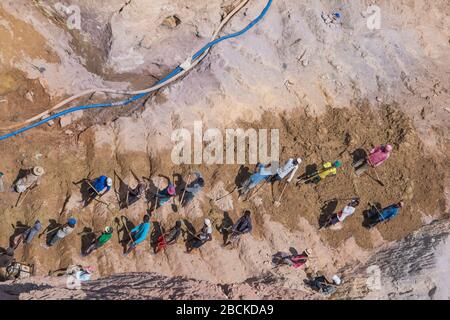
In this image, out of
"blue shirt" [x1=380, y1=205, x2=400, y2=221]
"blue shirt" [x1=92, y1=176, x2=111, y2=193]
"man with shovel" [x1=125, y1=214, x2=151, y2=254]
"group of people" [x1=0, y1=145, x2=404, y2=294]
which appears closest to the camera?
"man with shovel" [x1=125, y1=214, x2=151, y2=254]

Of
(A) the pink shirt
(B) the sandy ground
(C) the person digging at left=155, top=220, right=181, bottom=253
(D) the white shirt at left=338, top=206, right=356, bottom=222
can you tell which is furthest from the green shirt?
(A) the pink shirt

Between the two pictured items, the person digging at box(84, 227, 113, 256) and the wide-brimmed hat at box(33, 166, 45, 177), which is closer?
the person digging at box(84, 227, 113, 256)

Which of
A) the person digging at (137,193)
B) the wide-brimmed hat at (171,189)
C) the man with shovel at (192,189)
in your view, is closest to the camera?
the wide-brimmed hat at (171,189)

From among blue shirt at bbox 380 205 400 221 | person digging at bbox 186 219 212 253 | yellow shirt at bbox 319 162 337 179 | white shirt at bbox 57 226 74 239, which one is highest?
yellow shirt at bbox 319 162 337 179

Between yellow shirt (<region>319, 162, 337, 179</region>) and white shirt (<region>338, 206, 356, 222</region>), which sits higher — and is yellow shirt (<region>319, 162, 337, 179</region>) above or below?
above

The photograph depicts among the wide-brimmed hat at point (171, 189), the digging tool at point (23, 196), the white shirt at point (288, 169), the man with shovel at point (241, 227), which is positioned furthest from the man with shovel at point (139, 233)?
the white shirt at point (288, 169)

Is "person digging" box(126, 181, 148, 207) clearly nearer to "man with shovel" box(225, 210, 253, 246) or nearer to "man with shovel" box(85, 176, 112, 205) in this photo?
"man with shovel" box(85, 176, 112, 205)

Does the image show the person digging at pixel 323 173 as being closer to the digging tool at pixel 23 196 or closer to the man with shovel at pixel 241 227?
the man with shovel at pixel 241 227

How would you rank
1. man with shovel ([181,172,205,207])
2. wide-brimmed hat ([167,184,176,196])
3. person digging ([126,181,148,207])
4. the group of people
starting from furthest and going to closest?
man with shovel ([181,172,205,207]), person digging ([126,181,148,207]), wide-brimmed hat ([167,184,176,196]), the group of people
